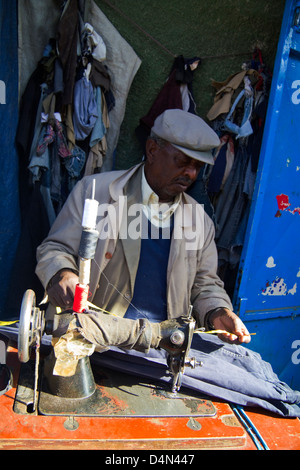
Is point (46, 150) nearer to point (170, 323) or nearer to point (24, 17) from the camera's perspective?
point (24, 17)

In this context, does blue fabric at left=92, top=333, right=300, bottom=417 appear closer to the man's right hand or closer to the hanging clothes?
the man's right hand

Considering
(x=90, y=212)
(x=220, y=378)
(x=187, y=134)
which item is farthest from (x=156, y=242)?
(x=90, y=212)

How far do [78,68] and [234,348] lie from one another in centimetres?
226

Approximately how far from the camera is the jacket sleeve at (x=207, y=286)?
2.24 m

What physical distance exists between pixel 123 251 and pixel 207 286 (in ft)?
1.88

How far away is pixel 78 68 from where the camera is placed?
115 inches

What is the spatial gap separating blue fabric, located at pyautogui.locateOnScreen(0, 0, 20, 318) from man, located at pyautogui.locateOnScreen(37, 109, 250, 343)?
0.77m

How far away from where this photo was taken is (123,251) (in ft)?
7.48

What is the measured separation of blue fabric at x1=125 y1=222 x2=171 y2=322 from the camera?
2.28m

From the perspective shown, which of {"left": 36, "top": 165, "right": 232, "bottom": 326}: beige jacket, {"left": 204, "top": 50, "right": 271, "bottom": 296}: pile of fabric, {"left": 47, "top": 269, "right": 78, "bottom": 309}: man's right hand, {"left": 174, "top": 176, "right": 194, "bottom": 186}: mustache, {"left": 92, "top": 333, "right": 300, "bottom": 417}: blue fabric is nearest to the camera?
{"left": 92, "top": 333, "right": 300, "bottom": 417}: blue fabric

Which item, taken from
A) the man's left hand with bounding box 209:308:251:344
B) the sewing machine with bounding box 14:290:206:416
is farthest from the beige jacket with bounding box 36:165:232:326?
the sewing machine with bounding box 14:290:206:416

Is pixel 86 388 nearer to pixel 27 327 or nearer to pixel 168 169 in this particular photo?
pixel 27 327

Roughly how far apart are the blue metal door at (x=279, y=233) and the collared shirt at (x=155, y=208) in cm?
85
